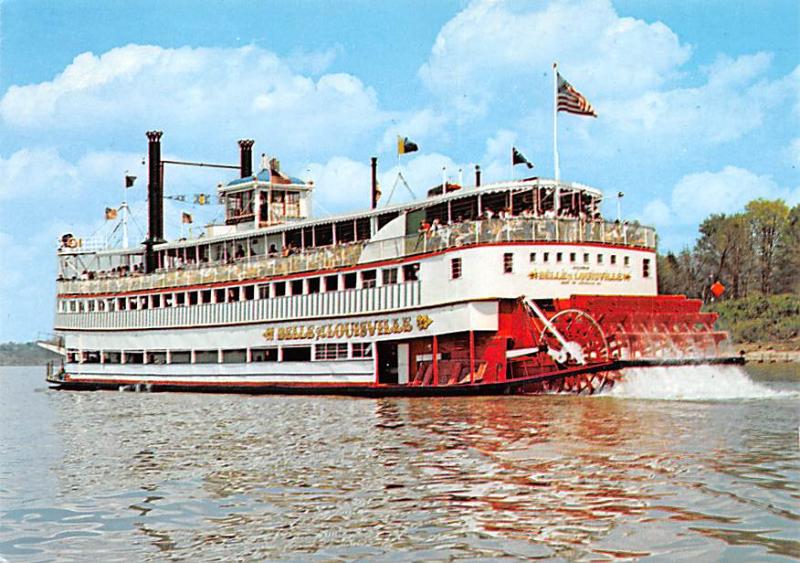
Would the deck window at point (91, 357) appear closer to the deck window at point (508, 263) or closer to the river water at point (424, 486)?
the river water at point (424, 486)

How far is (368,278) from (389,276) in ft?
3.54

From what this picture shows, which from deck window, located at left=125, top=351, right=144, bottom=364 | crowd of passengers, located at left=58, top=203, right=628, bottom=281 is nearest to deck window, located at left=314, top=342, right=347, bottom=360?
crowd of passengers, located at left=58, top=203, right=628, bottom=281

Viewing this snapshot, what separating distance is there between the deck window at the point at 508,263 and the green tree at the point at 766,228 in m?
41.2

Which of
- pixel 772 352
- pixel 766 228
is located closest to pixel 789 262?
pixel 766 228

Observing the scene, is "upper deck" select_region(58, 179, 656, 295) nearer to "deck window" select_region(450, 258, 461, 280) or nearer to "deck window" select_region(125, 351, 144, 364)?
"deck window" select_region(450, 258, 461, 280)

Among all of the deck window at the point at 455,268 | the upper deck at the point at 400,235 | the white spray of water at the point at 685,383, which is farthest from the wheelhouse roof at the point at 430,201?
the white spray of water at the point at 685,383

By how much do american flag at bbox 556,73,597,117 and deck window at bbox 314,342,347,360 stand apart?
8861mm

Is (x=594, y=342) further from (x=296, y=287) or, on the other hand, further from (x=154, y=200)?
(x=154, y=200)

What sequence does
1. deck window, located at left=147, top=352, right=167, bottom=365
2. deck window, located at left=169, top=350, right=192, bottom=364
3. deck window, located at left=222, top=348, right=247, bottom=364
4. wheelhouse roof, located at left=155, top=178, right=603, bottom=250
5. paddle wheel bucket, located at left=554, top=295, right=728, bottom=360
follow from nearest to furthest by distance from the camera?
1. paddle wheel bucket, located at left=554, top=295, right=728, bottom=360
2. wheelhouse roof, located at left=155, top=178, right=603, bottom=250
3. deck window, located at left=222, top=348, right=247, bottom=364
4. deck window, located at left=169, top=350, right=192, bottom=364
5. deck window, located at left=147, top=352, right=167, bottom=365

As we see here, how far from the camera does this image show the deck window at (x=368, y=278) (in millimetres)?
27734

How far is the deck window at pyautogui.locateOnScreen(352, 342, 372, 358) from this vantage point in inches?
1091

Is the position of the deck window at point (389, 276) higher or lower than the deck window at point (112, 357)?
higher

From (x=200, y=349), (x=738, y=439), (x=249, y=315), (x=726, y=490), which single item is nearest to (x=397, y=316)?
(x=249, y=315)

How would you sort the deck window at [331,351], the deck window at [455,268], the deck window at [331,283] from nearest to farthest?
the deck window at [455,268]
the deck window at [331,351]
the deck window at [331,283]
